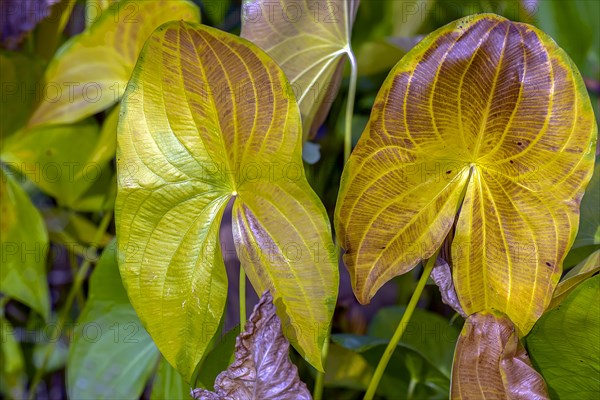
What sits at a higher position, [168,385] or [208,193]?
[208,193]

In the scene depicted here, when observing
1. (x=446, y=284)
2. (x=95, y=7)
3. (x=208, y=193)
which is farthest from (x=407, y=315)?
(x=95, y=7)

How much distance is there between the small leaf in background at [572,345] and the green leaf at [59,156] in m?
0.37

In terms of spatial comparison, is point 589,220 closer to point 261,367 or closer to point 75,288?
point 261,367

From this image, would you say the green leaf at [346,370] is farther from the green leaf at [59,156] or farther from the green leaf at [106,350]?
the green leaf at [59,156]

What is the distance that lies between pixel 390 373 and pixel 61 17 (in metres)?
0.43

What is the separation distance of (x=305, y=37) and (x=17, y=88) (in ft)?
0.84

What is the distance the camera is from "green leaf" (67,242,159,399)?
0.47 m

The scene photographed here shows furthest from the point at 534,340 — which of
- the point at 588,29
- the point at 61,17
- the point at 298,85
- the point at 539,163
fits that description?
the point at 61,17

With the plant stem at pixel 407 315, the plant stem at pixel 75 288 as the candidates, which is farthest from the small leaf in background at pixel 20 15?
the plant stem at pixel 407 315

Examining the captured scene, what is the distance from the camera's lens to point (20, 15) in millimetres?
569

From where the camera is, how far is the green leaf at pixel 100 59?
438mm

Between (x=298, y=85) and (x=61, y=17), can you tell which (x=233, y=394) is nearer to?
(x=298, y=85)

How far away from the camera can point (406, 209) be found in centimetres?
34

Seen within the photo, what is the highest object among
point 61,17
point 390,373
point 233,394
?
point 61,17
